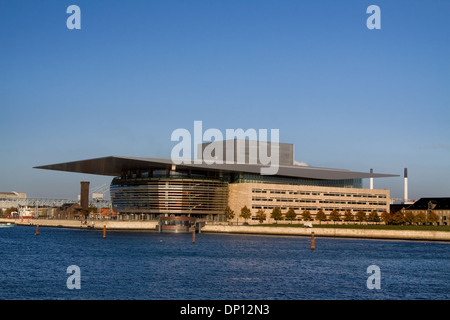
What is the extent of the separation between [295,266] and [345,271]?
11.1 ft

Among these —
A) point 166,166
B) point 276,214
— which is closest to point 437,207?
point 276,214

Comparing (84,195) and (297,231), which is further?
(84,195)

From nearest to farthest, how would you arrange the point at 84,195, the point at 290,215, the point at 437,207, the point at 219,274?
the point at 219,274 → the point at 290,215 → the point at 437,207 → the point at 84,195

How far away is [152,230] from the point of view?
94.7m

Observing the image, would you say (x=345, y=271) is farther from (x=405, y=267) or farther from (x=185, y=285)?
(x=185, y=285)

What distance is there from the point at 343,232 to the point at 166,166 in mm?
31558

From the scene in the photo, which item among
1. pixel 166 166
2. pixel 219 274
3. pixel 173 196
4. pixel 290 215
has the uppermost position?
pixel 166 166

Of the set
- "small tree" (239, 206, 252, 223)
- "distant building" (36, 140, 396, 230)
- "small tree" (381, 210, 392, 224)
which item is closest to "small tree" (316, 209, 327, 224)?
"distant building" (36, 140, 396, 230)

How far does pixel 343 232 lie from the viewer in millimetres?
76500

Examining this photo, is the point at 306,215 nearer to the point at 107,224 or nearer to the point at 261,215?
the point at 261,215

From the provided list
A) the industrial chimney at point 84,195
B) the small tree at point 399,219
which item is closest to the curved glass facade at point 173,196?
the industrial chimney at point 84,195

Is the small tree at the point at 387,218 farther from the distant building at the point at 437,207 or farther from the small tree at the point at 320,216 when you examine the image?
the distant building at the point at 437,207

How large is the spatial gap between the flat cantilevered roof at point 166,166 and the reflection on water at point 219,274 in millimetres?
41324
